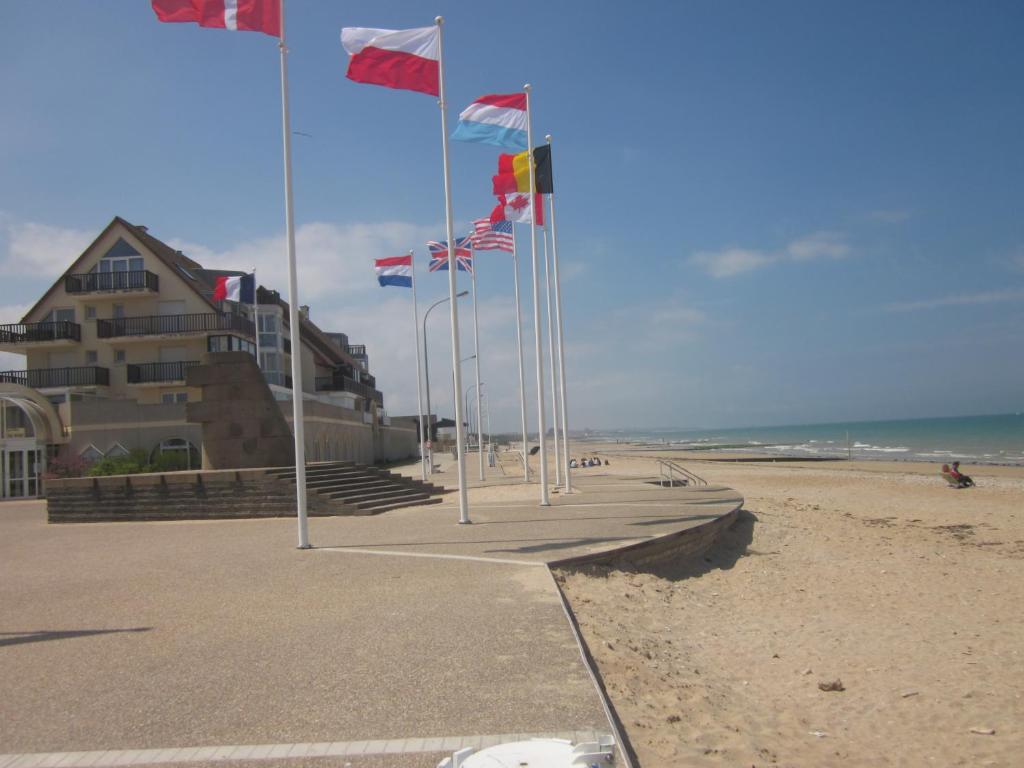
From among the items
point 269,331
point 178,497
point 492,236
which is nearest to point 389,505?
point 178,497

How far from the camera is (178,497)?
17.7m

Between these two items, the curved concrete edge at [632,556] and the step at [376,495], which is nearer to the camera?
the curved concrete edge at [632,556]

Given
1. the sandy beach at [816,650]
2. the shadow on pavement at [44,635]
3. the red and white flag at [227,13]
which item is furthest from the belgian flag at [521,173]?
the shadow on pavement at [44,635]

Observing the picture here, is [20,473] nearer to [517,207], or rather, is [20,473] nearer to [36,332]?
[36,332]

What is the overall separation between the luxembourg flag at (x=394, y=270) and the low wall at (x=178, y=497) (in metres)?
10.7

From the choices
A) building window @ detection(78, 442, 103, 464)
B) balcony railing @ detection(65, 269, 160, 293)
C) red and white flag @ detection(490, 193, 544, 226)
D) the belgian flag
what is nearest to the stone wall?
red and white flag @ detection(490, 193, 544, 226)

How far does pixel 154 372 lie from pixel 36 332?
649cm

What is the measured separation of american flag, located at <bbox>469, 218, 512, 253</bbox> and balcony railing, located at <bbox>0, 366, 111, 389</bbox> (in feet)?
87.0

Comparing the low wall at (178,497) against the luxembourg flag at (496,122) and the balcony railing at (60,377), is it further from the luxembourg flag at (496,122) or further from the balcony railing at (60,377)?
the balcony railing at (60,377)

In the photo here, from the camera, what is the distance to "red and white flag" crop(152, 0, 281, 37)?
11.4 meters

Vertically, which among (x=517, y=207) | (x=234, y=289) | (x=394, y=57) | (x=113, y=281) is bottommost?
(x=517, y=207)

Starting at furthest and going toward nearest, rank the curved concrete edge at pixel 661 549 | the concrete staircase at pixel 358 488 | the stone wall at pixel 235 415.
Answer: the stone wall at pixel 235 415 → the concrete staircase at pixel 358 488 → the curved concrete edge at pixel 661 549

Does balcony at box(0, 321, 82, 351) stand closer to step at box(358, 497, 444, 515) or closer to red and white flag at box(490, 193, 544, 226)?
Answer: step at box(358, 497, 444, 515)

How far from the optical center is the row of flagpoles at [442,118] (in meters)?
11.7
